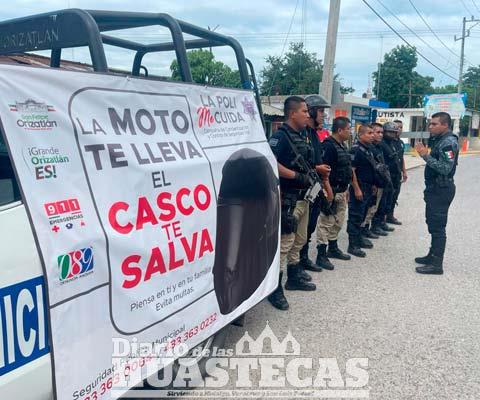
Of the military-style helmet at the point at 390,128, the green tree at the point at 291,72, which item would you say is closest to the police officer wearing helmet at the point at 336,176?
the military-style helmet at the point at 390,128

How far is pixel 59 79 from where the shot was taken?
6.03 feet

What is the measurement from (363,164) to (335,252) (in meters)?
1.33

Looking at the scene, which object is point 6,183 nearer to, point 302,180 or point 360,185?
point 302,180

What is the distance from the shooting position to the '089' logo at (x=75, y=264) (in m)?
1.72

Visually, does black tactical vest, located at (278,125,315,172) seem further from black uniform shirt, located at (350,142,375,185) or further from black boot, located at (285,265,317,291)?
black uniform shirt, located at (350,142,375,185)

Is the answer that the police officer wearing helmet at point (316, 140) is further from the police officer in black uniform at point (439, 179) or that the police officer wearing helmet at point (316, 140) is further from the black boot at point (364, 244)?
the black boot at point (364, 244)

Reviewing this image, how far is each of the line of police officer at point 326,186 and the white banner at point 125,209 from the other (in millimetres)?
1210

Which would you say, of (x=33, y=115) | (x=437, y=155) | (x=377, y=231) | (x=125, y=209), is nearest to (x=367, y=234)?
(x=377, y=231)

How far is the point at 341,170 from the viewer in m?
5.37

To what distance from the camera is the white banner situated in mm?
1719

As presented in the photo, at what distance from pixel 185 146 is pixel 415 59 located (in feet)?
211

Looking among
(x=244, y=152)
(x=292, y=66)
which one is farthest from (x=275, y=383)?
(x=292, y=66)

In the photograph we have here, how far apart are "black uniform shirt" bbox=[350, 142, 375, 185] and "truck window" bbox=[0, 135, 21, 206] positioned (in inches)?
189

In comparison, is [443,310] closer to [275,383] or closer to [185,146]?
[275,383]
